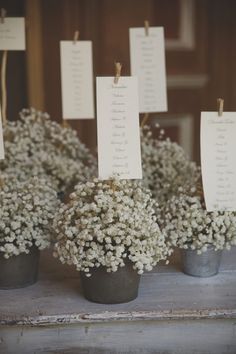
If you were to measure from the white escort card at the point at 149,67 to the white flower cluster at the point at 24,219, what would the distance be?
0.61 meters

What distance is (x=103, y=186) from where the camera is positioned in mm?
1319

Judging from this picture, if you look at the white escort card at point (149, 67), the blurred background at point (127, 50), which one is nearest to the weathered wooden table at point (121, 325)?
the white escort card at point (149, 67)

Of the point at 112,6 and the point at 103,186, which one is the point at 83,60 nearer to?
the point at 103,186

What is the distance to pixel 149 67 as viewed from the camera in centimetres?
191

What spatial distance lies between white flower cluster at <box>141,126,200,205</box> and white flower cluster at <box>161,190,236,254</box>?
37 cm

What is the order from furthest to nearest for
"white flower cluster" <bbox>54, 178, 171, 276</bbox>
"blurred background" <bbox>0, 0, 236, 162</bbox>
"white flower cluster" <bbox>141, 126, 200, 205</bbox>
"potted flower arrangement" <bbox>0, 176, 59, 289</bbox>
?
"blurred background" <bbox>0, 0, 236, 162</bbox> < "white flower cluster" <bbox>141, 126, 200, 205</bbox> < "potted flower arrangement" <bbox>0, 176, 59, 289</bbox> < "white flower cluster" <bbox>54, 178, 171, 276</bbox>

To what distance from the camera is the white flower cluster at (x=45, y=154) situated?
1.86m

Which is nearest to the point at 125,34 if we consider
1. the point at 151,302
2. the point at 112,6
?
the point at 112,6

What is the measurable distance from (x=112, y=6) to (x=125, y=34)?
167mm

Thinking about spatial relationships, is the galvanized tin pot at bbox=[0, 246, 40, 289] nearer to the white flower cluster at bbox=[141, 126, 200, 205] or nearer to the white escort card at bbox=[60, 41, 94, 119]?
the white flower cluster at bbox=[141, 126, 200, 205]

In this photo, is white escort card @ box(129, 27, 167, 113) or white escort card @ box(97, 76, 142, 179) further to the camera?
white escort card @ box(129, 27, 167, 113)

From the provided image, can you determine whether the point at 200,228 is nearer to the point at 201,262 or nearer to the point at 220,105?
the point at 201,262

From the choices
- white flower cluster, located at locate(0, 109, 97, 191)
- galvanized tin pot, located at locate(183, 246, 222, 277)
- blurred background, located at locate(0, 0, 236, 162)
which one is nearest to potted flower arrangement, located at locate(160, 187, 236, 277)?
galvanized tin pot, located at locate(183, 246, 222, 277)

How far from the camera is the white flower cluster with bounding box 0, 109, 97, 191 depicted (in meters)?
1.86
